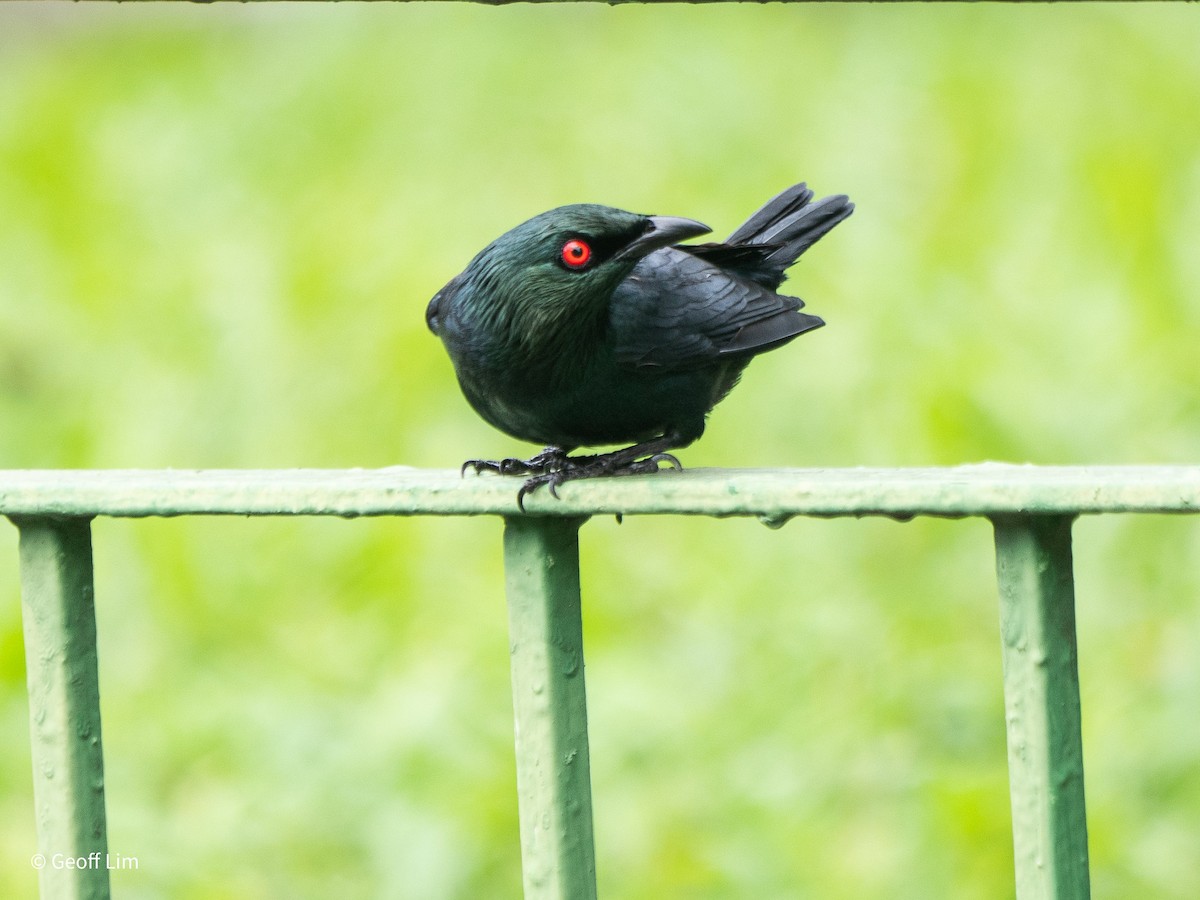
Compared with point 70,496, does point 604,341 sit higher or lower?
higher

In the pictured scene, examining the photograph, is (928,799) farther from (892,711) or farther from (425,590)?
(425,590)

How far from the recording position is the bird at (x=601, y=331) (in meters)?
2.03

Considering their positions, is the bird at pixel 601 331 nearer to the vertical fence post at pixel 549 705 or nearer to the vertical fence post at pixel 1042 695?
the vertical fence post at pixel 549 705

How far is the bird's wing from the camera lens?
215 cm

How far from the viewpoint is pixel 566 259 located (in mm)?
2027

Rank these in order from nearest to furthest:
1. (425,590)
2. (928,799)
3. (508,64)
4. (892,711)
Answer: (928,799)
(892,711)
(425,590)
(508,64)

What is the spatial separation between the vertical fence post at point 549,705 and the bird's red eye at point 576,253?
452 millimetres

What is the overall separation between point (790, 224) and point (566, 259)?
1.95 feet

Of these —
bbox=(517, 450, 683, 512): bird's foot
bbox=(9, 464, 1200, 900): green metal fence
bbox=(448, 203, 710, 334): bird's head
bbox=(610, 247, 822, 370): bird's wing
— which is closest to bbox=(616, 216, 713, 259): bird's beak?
bbox=(448, 203, 710, 334): bird's head

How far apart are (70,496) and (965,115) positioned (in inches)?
209

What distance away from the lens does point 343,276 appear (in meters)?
5.93

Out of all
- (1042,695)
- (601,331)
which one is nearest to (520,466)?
(601,331)

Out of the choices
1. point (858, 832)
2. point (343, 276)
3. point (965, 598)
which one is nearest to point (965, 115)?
point (343, 276)

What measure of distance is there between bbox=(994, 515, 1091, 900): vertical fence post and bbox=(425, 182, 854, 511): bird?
60 centimetres
